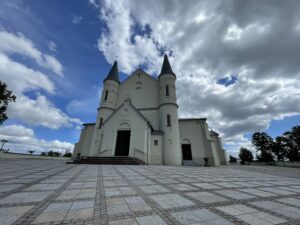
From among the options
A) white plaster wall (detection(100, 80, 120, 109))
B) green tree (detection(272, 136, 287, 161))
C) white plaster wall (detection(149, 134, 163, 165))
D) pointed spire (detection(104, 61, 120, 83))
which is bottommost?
white plaster wall (detection(149, 134, 163, 165))

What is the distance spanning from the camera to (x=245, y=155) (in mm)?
47562

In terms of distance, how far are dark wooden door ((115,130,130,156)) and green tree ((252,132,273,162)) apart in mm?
40303

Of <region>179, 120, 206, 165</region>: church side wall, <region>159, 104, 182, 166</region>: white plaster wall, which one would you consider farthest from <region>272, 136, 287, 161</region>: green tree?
<region>159, 104, 182, 166</region>: white plaster wall

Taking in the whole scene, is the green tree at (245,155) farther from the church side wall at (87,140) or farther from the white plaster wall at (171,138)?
the church side wall at (87,140)

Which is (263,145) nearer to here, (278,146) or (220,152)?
(278,146)

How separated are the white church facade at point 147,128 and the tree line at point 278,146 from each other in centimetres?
2144

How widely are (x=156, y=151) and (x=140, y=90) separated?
34.1ft

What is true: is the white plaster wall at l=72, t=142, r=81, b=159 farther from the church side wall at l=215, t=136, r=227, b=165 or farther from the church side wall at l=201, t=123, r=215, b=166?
the church side wall at l=215, t=136, r=227, b=165

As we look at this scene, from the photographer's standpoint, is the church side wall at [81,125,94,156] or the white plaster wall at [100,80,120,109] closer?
the white plaster wall at [100,80,120,109]

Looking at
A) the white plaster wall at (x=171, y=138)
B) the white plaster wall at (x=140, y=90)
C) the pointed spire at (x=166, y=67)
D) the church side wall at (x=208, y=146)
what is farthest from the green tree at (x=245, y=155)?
the pointed spire at (x=166, y=67)

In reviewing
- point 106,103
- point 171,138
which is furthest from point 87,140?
point 171,138

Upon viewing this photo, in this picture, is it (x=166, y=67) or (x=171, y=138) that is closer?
(x=171, y=138)

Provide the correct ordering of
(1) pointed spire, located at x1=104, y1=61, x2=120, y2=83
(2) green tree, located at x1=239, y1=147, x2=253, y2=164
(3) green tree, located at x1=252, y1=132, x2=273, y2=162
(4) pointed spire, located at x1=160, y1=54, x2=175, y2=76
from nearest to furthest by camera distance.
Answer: (4) pointed spire, located at x1=160, y1=54, x2=175, y2=76 < (1) pointed spire, located at x1=104, y1=61, x2=120, y2=83 < (3) green tree, located at x1=252, y1=132, x2=273, y2=162 < (2) green tree, located at x1=239, y1=147, x2=253, y2=164

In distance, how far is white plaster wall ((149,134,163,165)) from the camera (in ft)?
55.0
